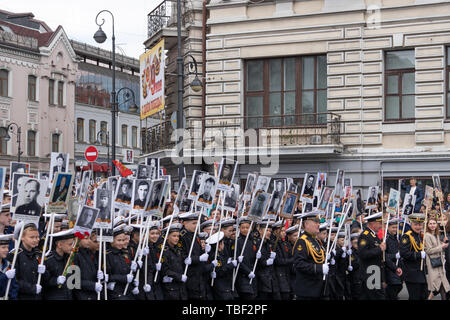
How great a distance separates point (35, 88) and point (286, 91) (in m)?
28.9

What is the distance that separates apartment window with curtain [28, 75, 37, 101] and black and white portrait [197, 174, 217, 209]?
3870cm

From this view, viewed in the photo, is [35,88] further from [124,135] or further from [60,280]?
[60,280]

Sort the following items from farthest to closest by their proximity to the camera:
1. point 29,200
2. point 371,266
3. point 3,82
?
point 3,82 → point 371,266 → point 29,200

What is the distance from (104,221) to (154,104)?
555 inches

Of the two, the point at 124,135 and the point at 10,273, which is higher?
the point at 124,135

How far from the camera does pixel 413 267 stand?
47.4 ft

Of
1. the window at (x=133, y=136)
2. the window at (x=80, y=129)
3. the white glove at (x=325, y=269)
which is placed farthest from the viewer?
the window at (x=133, y=136)

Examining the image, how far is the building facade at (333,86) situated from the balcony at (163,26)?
1421 millimetres

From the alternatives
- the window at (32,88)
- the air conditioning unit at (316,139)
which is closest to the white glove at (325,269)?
the air conditioning unit at (316,139)

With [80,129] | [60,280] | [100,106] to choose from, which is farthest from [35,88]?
[60,280]

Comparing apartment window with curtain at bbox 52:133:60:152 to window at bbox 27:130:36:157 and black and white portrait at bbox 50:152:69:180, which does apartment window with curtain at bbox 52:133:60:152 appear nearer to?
window at bbox 27:130:36:157

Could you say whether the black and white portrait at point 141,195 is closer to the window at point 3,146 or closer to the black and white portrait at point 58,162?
the black and white portrait at point 58,162

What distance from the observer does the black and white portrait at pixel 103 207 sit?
35.2 ft

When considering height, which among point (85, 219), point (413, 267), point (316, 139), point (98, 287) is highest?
point (316, 139)
